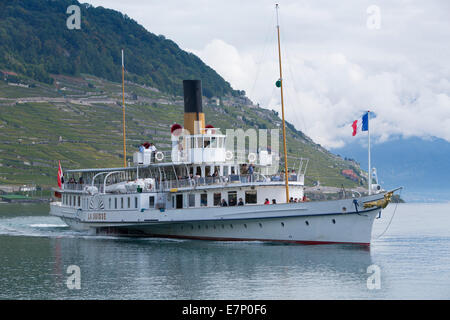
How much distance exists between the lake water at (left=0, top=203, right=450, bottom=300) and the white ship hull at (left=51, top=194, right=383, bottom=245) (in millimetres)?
668

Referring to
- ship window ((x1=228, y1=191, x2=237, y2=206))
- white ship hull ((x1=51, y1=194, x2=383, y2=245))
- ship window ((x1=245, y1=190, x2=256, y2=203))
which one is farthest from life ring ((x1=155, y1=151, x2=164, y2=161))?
ship window ((x1=245, y1=190, x2=256, y2=203))

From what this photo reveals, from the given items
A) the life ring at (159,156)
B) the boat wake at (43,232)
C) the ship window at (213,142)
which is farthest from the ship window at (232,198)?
the life ring at (159,156)

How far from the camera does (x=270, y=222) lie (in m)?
46.1

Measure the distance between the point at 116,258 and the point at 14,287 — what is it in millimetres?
10537

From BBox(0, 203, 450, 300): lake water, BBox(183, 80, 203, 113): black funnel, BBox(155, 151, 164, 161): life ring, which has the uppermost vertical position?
BBox(183, 80, 203, 113): black funnel

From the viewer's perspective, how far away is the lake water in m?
32.5

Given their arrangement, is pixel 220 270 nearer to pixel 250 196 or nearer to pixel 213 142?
pixel 250 196

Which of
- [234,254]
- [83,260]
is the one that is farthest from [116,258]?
[234,254]

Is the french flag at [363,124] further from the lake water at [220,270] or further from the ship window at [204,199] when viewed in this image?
the ship window at [204,199]

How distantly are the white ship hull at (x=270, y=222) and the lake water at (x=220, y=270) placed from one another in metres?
0.67

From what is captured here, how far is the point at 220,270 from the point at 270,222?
8603 millimetres

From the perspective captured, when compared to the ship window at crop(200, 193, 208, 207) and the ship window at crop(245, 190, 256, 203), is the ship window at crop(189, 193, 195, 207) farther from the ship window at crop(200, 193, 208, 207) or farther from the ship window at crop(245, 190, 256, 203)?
the ship window at crop(245, 190, 256, 203)

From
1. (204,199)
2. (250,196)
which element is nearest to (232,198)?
(250,196)
